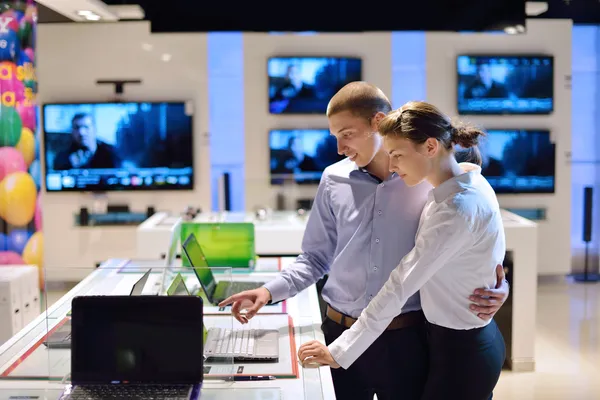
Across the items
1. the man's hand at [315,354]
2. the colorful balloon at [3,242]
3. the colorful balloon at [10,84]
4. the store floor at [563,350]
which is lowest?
the store floor at [563,350]

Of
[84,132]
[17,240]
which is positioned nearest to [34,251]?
[17,240]

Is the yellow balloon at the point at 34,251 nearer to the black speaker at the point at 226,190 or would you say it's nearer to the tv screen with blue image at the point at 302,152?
the black speaker at the point at 226,190

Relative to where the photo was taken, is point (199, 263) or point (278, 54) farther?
point (278, 54)

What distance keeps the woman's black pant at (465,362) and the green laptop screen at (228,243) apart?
1.48 meters

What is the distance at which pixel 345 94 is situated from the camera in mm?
2043

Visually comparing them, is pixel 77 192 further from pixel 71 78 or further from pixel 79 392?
pixel 79 392

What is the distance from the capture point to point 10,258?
4.82 m

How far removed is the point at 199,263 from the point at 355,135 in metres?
1.00

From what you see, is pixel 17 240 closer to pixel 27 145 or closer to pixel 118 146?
pixel 27 145

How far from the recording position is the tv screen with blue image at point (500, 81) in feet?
20.5

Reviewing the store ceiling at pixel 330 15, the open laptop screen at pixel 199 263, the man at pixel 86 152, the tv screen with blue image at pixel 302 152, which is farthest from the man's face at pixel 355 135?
the man at pixel 86 152

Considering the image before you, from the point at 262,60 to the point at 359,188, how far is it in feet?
14.3

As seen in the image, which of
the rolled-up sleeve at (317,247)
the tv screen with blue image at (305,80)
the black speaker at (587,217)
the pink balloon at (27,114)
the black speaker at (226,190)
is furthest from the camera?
the black speaker at (587,217)

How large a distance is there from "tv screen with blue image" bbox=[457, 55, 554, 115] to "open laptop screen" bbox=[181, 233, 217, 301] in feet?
13.7
